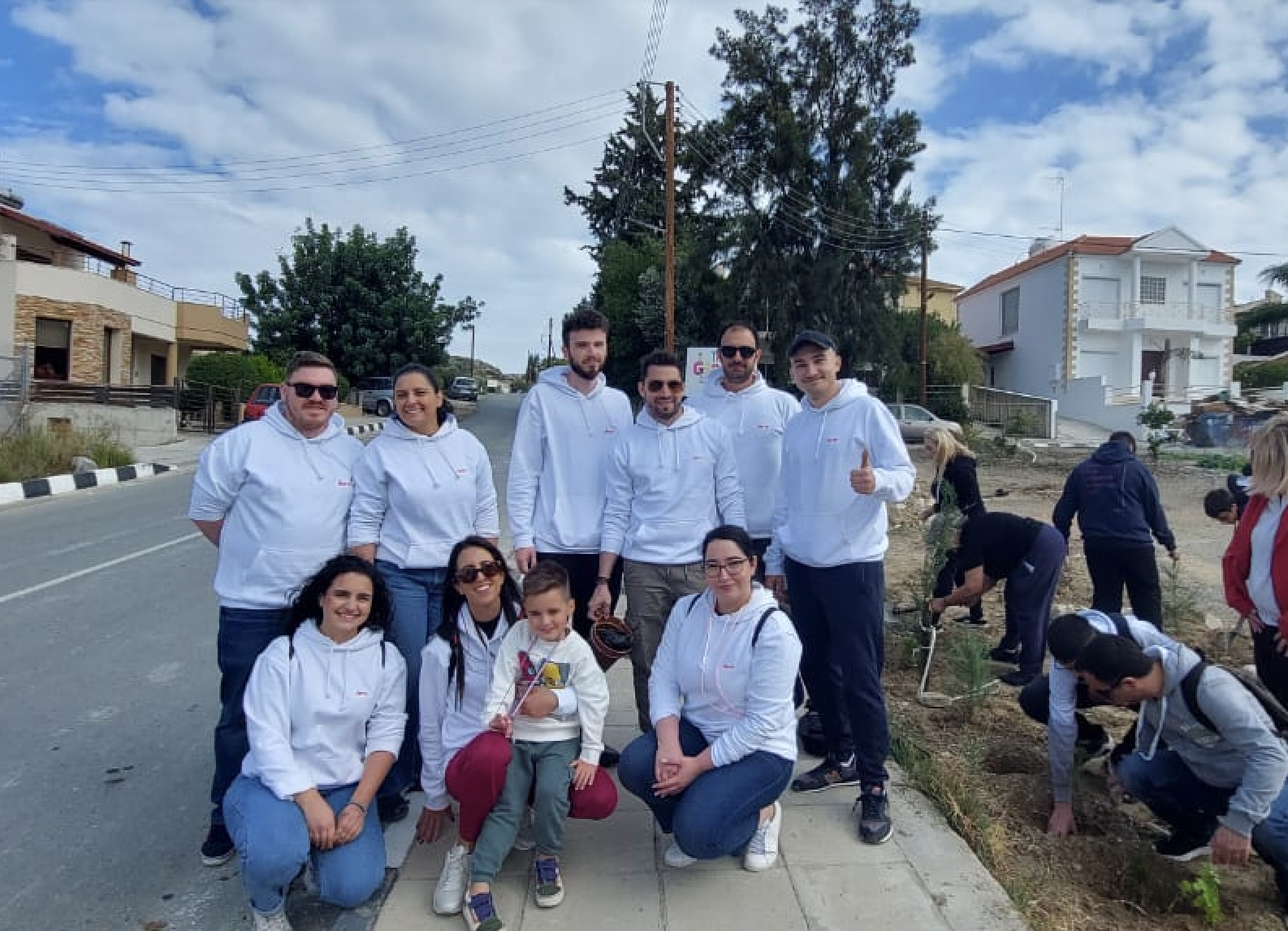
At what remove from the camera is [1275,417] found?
12.3ft

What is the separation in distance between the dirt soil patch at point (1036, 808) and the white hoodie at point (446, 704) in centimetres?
195

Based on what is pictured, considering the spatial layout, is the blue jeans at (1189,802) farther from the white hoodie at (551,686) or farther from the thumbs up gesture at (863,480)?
the white hoodie at (551,686)

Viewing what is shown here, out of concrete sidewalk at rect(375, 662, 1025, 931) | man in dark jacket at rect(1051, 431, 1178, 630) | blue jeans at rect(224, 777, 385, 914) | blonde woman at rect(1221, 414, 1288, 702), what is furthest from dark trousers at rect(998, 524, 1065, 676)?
blue jeans at rect(224, 777, 385, 914)

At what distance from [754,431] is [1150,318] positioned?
3841 centimetres

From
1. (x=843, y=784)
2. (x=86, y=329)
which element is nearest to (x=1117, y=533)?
(x=843, y=784)

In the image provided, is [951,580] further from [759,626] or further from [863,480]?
[759,626]

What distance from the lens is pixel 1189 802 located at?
3.26 m

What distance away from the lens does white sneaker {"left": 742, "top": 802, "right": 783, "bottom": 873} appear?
3.02 meters

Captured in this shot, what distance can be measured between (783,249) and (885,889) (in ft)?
87.5

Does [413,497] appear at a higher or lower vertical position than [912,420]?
lower

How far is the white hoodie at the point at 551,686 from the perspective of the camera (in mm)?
3053

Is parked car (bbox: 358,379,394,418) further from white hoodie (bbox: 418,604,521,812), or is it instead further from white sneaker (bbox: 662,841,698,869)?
white sneaker (bbox: 662,841,698,869)

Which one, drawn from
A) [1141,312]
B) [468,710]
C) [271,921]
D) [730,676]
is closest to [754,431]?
[730,676]

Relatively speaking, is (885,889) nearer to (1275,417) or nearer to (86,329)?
(1275,417)
